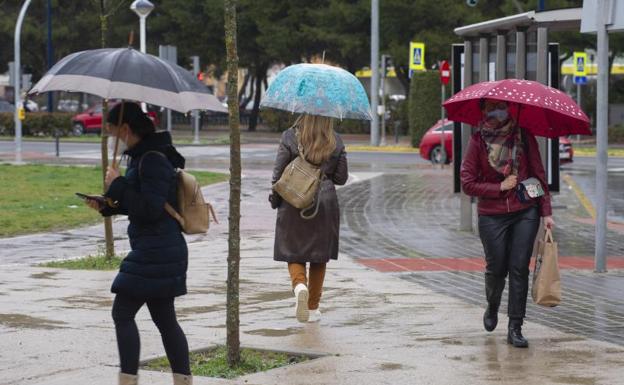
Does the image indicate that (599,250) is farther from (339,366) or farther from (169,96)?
(169,96)

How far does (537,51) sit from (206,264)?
4.63 metres

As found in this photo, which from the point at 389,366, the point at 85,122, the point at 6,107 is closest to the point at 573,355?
the point at 389,366

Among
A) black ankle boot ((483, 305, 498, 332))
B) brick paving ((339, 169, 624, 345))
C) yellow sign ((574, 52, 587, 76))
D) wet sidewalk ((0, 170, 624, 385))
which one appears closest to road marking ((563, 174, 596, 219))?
brick paving ((339, 169, 624, 345))

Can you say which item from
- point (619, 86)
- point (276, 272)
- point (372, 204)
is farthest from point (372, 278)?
point (619, 86)

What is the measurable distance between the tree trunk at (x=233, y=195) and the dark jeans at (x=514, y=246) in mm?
1902

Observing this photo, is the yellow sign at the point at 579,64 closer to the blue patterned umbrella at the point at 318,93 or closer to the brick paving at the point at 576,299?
the brick paving at the point at 576,299

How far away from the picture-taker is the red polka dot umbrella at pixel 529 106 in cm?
852

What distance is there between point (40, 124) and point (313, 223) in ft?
147

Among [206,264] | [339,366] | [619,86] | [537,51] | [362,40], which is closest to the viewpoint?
[339,366]

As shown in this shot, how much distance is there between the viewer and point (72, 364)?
7840 millimetres

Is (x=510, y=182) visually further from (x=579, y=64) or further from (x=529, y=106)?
(x=579, y=64)

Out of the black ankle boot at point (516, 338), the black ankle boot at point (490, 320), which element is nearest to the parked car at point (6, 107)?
the black ankle boot at point (490, 320)

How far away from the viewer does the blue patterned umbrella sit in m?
8.93

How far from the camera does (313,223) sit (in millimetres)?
9234
